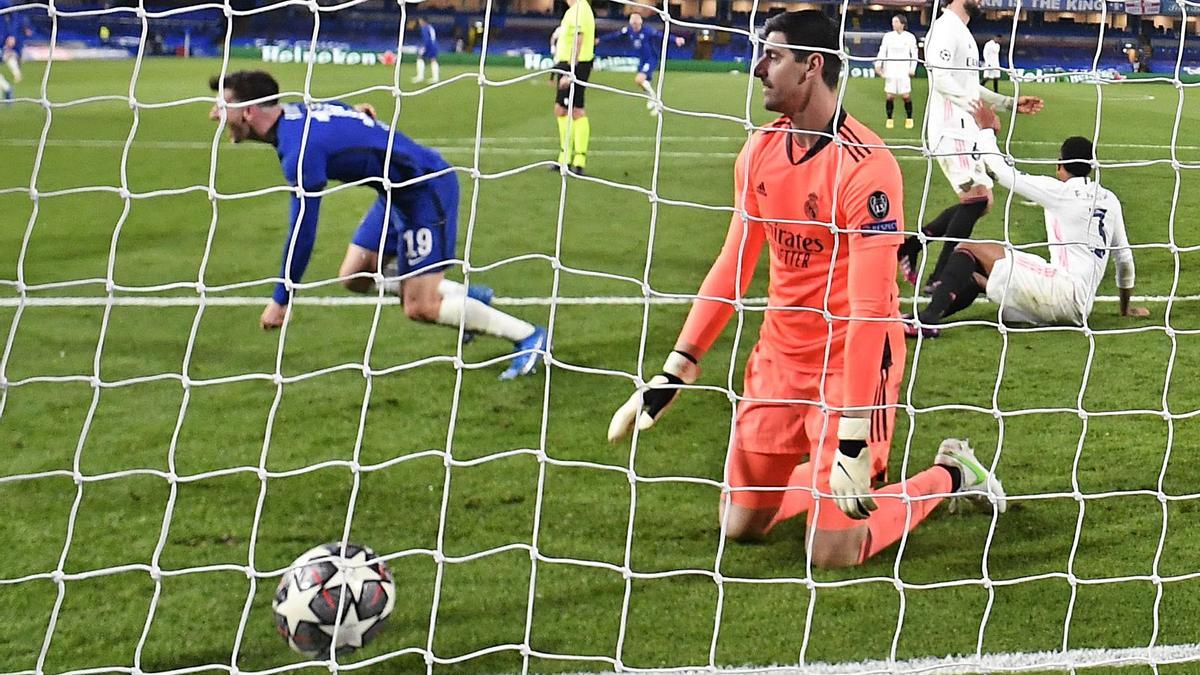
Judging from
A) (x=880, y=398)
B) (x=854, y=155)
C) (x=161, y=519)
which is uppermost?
(x=854, y=155)

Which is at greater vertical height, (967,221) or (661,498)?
(967,221)

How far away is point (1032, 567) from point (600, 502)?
1.22 m

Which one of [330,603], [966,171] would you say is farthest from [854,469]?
[966,171]

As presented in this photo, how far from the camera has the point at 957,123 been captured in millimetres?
6078

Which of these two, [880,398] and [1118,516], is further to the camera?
[1118,516]

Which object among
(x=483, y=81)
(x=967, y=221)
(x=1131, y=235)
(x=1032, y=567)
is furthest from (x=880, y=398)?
(x=1131, y=235)

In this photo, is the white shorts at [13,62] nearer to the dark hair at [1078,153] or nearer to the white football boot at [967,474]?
the dark hair at [1078,153]

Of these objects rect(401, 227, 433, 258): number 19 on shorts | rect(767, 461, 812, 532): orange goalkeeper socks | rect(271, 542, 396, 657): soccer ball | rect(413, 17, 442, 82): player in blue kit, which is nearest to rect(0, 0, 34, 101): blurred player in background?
rect(413, 17, 442, 82): player in blue kit

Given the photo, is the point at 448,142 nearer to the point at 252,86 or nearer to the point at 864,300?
the point at 252,86

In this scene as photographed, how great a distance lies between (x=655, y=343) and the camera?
5.26 meters

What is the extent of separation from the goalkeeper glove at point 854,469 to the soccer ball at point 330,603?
1.10 m

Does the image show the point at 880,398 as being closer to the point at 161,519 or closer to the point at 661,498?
the point at 661,498

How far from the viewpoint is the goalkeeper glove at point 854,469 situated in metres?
2.79

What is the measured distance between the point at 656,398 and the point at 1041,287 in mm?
2563
